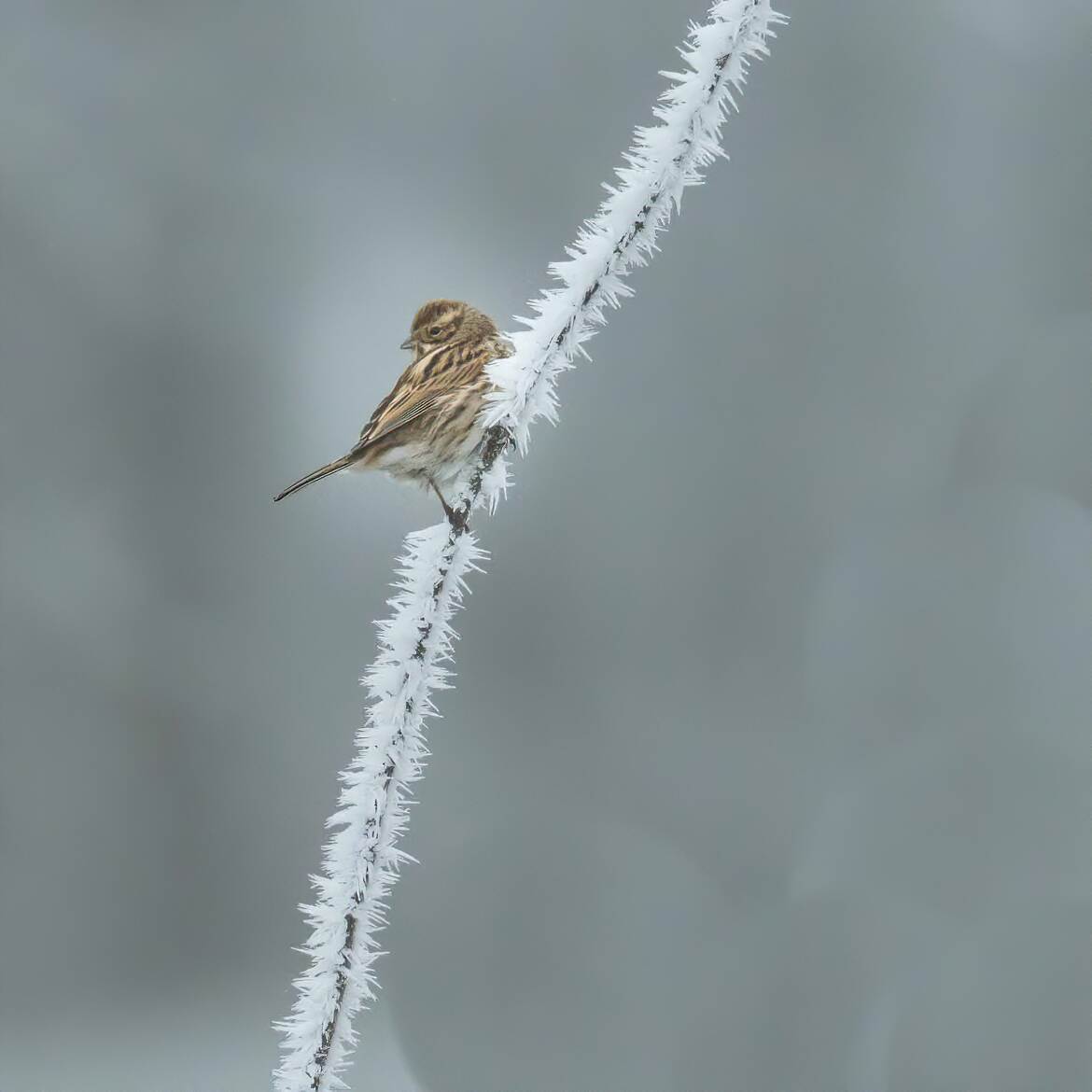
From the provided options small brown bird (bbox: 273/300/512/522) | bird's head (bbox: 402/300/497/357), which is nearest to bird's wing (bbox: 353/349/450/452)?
small brown bird (bbox: 273/300/512/522)

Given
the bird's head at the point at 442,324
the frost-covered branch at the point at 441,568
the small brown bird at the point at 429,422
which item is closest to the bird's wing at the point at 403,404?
the small brown bird at the point at 429,422

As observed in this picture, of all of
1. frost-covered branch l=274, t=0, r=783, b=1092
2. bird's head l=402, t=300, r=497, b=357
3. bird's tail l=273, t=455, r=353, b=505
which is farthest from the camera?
bird's head l=402, t=300, r=497, b=357

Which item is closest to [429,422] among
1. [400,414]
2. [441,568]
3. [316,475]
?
[400,414]

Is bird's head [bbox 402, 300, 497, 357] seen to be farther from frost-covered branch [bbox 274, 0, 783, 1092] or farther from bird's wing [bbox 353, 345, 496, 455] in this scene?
frost-covered branch [bbox 274, 0, 783, 1092]

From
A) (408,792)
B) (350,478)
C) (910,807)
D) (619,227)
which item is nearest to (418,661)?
(408,792)

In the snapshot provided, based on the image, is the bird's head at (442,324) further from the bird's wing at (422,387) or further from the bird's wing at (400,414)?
the bird's wing at (400,414)
